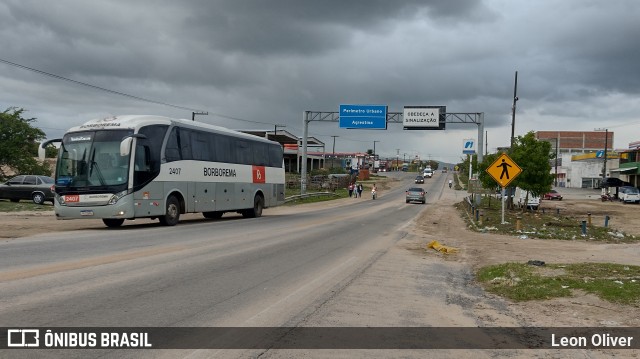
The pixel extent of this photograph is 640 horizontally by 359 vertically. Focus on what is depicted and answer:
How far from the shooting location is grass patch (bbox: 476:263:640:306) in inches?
353

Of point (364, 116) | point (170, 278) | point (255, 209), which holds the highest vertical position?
point (364, 116)

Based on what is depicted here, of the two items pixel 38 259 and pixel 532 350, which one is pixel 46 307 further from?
pixel 532 350

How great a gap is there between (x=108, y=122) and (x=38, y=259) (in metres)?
8.74

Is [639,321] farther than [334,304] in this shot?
No

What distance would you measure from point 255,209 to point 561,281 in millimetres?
19624

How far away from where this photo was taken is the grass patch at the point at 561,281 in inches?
353

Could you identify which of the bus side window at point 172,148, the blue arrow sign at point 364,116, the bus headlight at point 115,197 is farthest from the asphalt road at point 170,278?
the blue arrow sign at point 364,116

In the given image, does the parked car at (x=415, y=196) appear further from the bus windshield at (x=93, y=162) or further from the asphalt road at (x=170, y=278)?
the bus windshield at (x=93, y=162)

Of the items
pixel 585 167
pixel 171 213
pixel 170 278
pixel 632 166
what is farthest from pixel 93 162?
pixel 585 167

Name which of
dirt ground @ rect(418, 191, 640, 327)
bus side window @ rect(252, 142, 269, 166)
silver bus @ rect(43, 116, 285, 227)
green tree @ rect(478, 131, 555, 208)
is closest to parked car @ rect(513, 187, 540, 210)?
green tree @ rect(478, 131, 555, 208)

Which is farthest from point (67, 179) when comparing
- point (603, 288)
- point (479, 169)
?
point (479, 169)

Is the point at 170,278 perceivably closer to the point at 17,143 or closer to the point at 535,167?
the point at 535,167

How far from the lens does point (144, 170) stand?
1897cm

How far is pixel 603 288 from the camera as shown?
9125mm
